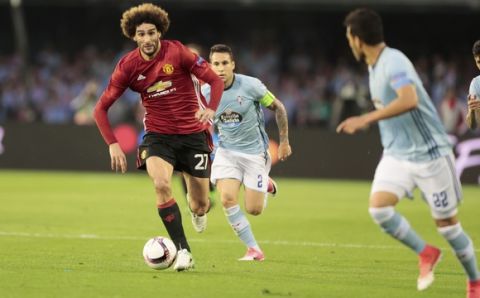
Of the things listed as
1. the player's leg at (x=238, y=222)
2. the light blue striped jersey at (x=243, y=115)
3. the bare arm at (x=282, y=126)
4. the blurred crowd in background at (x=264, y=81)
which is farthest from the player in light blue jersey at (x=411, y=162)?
the blurred crowd in background at (x=264, y=81)

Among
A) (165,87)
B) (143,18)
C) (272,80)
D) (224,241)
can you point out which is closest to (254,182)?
(224,241)

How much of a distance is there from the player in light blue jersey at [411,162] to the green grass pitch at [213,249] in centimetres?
66

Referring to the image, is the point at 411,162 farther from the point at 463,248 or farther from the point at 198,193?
the point at 198,193

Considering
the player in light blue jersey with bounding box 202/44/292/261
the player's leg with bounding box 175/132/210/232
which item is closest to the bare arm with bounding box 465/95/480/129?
the player in light blue jersey with bounding box 202/44/292/261

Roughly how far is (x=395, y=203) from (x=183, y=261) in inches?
93.7

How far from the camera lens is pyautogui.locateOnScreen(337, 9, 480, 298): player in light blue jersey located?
7.87m

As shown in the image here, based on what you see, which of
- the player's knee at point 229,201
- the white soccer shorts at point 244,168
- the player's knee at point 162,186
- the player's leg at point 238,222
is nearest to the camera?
the player's knee at point 162,186

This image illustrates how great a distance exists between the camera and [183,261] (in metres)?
9.59

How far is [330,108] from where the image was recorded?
26891 millimetres

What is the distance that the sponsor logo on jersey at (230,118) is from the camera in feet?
37.1

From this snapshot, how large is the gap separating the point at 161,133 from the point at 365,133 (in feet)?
43.0

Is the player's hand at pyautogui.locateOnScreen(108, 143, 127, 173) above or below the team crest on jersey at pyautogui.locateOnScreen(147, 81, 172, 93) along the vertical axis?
below

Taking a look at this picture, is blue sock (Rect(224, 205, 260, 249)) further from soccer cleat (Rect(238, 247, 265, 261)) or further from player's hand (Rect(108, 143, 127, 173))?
player's hand (Rect(108, 143, 127, 173))

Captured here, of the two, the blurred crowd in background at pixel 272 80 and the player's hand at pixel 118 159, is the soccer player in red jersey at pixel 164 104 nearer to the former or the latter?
the player's hand at pixel 118 159
